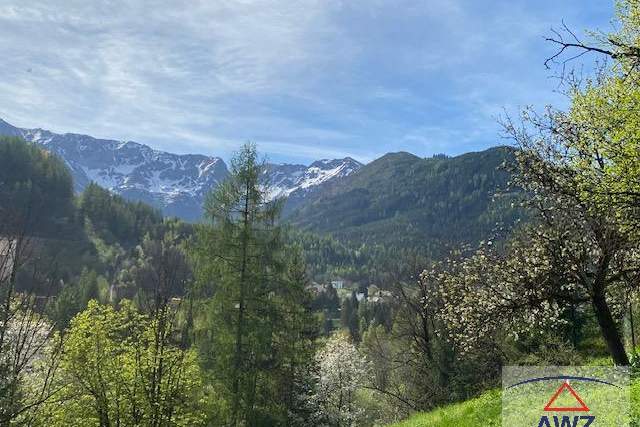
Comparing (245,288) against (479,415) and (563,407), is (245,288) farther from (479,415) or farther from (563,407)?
(563,407)

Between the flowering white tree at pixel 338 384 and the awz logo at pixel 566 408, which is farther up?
the awz logo at pixel 566 408

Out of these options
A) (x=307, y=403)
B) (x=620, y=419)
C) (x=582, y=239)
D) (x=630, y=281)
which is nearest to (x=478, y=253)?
(x=582, y=239)

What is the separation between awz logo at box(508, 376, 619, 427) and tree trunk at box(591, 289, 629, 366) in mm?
2997

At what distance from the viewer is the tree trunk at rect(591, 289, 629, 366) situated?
1448 centimetres

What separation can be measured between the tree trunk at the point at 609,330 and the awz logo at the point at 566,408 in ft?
9.83

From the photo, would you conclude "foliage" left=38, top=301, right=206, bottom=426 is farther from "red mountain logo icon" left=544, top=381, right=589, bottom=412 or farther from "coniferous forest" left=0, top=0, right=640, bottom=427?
"red mountain logo icon" left=544, top=381, right=589, bottom=412

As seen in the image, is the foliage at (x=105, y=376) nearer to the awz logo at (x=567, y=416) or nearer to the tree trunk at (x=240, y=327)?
the tree trunk at (x=240, y=327)

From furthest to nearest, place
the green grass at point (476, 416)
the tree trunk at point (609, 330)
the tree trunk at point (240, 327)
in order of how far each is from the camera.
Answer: the tree trunk at point (240, 327)
the tree trunk at point (609, 330)
the green grass at point (476, 416)

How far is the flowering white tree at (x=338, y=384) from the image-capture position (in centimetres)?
4194

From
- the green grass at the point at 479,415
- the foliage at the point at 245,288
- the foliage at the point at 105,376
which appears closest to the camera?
the green grass at the point at 479,415

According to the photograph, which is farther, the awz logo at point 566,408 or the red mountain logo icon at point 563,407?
the red mountain logo icon at point 563,407

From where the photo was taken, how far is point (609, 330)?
14898 mm

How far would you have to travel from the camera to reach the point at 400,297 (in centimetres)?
3591

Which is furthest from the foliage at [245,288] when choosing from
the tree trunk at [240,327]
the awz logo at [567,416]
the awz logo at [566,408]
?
the awz logo at [567,416]
